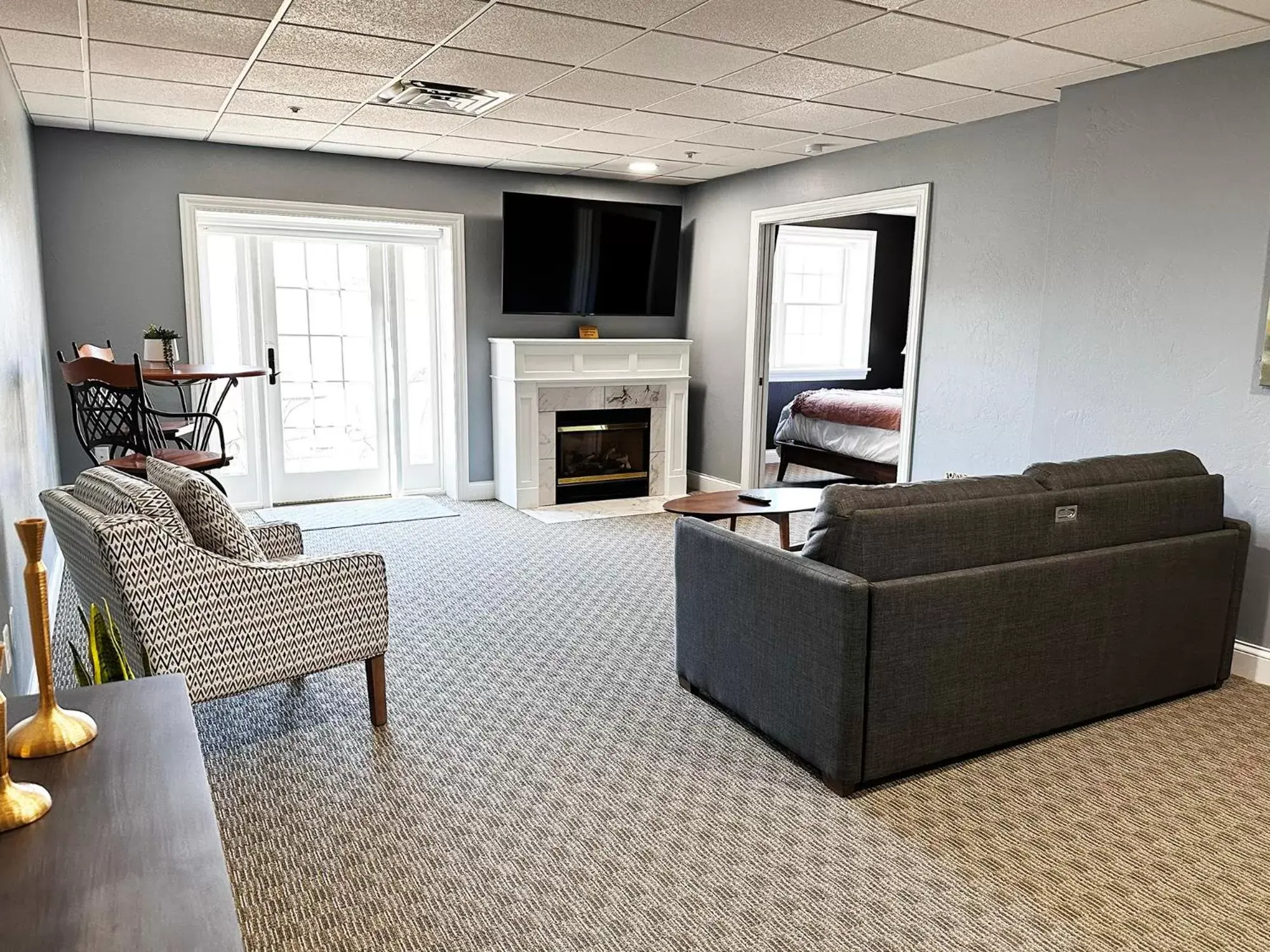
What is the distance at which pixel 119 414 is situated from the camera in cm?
425

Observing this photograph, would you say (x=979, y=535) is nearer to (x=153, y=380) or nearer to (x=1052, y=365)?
(x=1052, y=365)

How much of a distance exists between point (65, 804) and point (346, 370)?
17.9 ft

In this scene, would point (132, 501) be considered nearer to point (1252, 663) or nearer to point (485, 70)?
point (485, 70)

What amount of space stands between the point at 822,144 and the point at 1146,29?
88.4 inches

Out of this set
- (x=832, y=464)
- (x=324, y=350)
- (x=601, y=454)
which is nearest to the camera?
(x=324, y=350)

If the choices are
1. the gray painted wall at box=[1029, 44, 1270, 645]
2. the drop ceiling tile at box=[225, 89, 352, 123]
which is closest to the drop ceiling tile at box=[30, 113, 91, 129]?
the drop ceiling tile at box=[225, 89, 352, 123]

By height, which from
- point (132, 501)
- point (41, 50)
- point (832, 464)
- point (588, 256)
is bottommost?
point (832, 464)

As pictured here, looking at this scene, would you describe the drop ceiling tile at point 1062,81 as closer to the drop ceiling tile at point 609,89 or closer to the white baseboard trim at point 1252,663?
the drop ceiling tile at point 609,89

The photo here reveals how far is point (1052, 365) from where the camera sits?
4.16 m

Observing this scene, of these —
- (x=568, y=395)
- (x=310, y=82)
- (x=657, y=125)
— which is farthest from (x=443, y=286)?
(x=310, y=82)

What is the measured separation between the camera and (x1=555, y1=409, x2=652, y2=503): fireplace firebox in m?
6.66

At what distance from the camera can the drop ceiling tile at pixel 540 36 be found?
10.3ft

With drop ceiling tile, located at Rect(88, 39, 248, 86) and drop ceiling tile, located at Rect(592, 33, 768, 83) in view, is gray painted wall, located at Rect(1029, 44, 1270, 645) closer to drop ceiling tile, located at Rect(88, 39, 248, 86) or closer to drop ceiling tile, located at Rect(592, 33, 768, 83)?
drop ceiling tile, located at Rect(592, 33, 768, 83)

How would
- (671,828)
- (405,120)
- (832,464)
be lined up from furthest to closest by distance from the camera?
(832,464) → (405,120) → (671,828)
